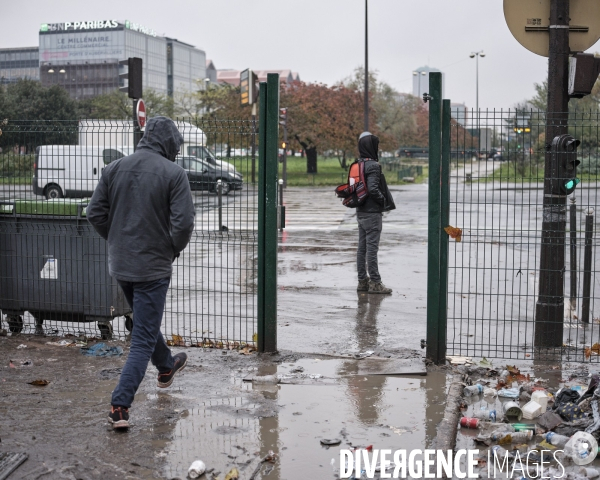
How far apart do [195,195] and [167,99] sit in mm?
60181

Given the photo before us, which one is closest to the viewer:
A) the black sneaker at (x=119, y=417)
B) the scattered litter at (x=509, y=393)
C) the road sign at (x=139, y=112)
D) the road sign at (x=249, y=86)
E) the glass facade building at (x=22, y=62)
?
the black sneaker at (x=119, y=417)

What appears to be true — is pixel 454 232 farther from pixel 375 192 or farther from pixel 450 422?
pixel 375 192

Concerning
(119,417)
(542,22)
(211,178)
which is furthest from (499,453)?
(542,22)

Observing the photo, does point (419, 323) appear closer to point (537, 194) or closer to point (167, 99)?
point (537, 194)

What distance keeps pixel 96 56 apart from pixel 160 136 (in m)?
146

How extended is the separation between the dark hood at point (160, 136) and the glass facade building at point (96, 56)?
135282 mm

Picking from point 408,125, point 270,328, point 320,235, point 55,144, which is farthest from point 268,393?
point 408,125

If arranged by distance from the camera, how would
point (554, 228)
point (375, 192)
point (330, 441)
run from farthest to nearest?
point (375, 192) → point (554, 228) → point (330, 441)

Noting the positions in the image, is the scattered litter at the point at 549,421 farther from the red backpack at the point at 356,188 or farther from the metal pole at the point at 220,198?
the red backpack at the point at 356,188

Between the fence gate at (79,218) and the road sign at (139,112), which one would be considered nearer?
the fence gate at (79,218)

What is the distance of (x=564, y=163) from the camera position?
6.73 m

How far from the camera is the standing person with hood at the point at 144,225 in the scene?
16.9 ft

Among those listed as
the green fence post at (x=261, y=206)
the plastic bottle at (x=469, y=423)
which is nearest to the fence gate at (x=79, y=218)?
the green fence post at (x=261, y=206)

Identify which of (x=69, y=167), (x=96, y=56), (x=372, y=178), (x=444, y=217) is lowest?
(x=444, y=217)
